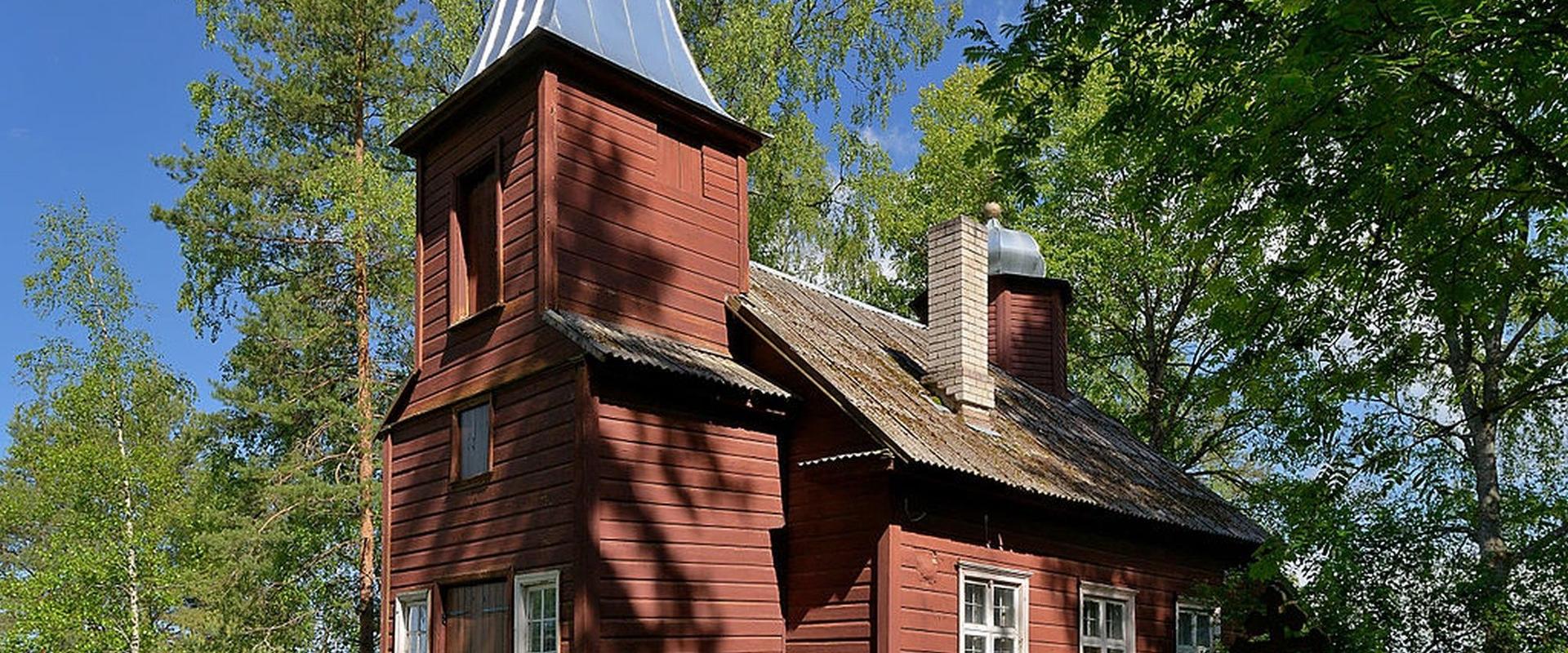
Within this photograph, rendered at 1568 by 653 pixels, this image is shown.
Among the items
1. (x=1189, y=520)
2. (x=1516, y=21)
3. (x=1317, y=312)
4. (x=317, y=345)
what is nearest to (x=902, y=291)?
(x=317, y=345)

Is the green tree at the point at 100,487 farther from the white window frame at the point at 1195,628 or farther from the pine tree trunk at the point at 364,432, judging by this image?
the white window frame at the point at 1195,628

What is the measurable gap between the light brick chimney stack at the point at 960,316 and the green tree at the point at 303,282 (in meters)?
12.0

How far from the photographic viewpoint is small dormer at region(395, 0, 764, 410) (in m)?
12.2

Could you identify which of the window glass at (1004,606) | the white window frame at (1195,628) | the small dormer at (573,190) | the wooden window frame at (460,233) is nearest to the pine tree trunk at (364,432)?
the small dormer at (573,190)

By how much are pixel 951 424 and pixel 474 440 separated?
189 inches

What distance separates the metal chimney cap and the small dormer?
911cm

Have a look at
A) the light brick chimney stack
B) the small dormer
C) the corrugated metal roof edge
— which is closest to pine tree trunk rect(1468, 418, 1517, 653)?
the light brick chimney stack

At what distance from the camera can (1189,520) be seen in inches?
606

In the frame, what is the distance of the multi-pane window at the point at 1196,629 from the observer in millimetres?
15625

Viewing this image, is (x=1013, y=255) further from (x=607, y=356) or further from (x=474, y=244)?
(x=607, y=356)

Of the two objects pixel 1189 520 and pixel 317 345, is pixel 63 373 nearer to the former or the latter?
pixel 317 345

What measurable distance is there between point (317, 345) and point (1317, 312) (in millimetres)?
20128

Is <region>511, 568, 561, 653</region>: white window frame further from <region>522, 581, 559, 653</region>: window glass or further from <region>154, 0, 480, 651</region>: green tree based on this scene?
<region>154, 0, 480, 651</region>: green tree

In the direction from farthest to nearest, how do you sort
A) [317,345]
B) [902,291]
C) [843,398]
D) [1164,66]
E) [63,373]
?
[902,291]
[63,373]
[317,345]
[843,398]
[1164,66]
